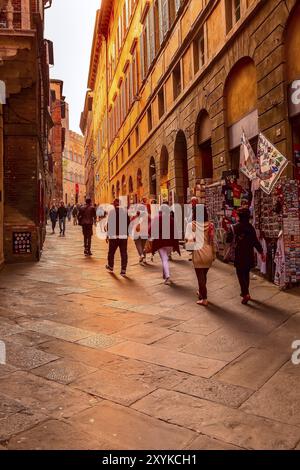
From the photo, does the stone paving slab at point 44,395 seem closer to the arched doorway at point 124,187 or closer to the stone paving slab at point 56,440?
the stone paving slab at point 56,440

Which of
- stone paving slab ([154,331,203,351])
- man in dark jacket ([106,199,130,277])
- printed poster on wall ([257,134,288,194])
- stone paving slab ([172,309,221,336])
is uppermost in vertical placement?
printed poster on wall ([257,134,288,194])

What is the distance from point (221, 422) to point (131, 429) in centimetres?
67

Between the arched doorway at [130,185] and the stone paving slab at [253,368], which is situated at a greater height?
the arched doorway at [130,185]

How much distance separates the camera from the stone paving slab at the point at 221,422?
3.00m

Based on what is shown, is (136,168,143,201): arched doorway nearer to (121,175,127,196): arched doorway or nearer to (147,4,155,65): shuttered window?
(121,175,127,196): arched doorway

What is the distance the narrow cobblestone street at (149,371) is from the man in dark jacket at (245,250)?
12.5 inches

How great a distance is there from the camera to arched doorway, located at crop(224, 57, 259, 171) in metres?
11.2

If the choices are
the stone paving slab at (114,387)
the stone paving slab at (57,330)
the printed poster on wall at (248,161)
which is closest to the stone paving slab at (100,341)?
the stone paving slab at (57,330)

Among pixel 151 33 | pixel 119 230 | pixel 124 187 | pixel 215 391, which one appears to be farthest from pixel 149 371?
pixel 124 187

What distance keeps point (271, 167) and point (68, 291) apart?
174 inches

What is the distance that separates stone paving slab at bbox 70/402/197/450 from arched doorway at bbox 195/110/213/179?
491 inches

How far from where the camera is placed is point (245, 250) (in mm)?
7211

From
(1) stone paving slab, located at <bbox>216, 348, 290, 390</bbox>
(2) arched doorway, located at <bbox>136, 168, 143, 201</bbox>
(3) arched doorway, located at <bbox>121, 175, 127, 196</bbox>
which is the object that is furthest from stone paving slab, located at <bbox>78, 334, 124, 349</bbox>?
(3) arched doorway, located at <bbox>121, 175, 127, 196</bbox>
